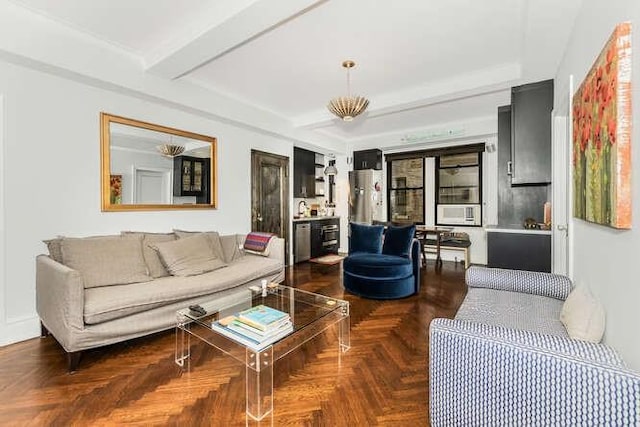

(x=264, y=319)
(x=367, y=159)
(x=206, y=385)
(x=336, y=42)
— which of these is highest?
(x=336, y=42)

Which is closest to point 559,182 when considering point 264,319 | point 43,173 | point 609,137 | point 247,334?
point 609,137

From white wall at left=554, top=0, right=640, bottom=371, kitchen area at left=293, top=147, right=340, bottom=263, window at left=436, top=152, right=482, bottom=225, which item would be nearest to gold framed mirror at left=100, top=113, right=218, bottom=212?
kitchen area at left=293, top=147, right=340, bottom=263

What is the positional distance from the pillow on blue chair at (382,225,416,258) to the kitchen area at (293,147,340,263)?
2.14 meters

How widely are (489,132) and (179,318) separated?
17.7ft

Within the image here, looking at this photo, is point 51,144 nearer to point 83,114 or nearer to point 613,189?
point 83,114

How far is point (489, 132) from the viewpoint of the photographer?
5.23 metres

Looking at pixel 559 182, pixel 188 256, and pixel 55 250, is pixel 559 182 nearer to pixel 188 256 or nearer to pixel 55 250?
pixel 188 256

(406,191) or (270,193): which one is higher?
(406,191)

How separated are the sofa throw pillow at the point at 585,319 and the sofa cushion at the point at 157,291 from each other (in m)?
2.58

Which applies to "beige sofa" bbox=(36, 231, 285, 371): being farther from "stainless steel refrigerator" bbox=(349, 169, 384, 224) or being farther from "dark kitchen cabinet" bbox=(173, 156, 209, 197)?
"stainless steel refrigerator" bbox=(349, 169, 384, 224)

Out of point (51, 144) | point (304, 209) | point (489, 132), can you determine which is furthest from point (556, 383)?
point (304, 209)

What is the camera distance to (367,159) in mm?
6672

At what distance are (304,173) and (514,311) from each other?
4.92m

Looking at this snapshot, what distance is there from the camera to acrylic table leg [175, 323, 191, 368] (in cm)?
216
